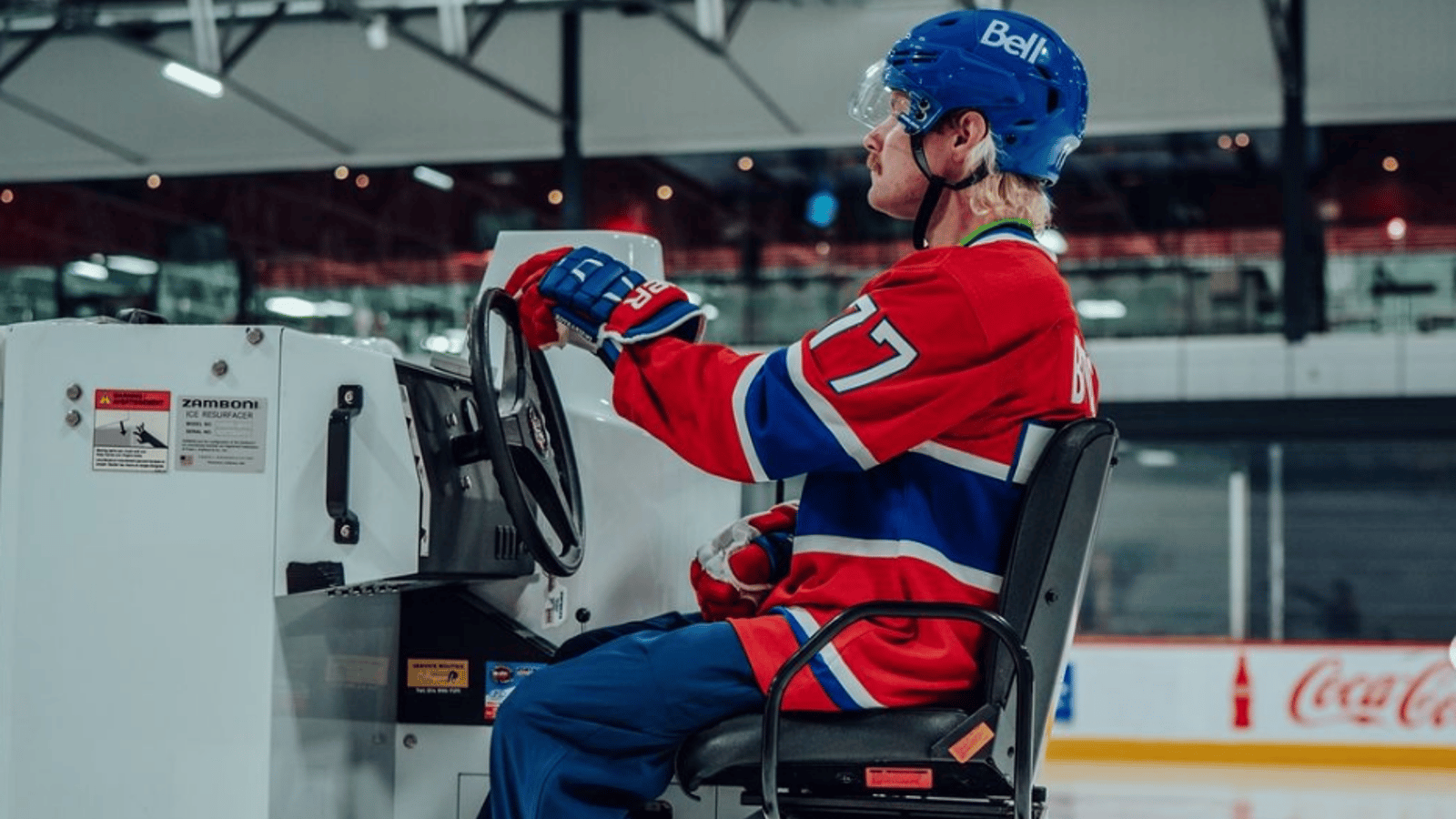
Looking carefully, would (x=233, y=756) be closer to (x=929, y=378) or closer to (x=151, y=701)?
(x=151, y=701)

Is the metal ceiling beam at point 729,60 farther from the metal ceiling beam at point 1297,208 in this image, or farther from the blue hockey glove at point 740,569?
the blue hockey glove at point 740,569

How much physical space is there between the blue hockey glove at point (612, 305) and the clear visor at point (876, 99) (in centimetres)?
40

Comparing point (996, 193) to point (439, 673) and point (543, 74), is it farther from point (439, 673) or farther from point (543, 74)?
point (543, 74)

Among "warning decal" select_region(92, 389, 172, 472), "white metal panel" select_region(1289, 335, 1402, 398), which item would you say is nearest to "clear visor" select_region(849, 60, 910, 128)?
"warning decal" select_region(92, 389, 172, 472)

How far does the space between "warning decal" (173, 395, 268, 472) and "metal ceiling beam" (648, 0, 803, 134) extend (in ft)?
36.6

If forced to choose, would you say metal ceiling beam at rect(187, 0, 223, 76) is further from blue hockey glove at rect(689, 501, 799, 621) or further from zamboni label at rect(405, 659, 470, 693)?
blue hockey glove at rect(689, 501, 799, 621)

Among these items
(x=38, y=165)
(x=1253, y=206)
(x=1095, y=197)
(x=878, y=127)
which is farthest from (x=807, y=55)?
(x=878, y=127)

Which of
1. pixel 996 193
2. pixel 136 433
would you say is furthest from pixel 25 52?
pixel 996 193

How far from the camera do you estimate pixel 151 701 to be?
7.31 feet

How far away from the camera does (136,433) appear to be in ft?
7.35

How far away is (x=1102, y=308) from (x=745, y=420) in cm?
1269

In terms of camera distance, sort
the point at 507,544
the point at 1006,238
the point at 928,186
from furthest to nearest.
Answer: the point at 507,544 < the point at 928,186 < the point at 1006,238

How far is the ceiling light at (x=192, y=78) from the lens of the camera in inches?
562

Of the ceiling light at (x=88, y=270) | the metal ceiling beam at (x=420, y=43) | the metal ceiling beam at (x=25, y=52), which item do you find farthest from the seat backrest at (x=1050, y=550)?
the ceiling light at (x=88, y=270)
